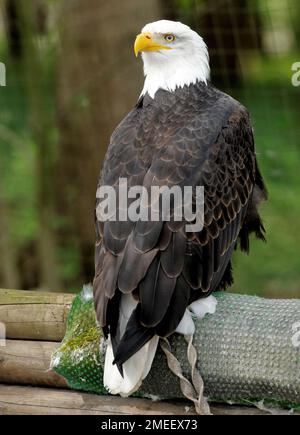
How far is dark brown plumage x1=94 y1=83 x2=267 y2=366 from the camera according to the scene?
3496 mm

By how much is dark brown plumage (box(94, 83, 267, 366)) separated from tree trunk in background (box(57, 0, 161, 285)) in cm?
254

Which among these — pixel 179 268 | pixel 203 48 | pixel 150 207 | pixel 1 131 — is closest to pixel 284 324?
pixel 179 268

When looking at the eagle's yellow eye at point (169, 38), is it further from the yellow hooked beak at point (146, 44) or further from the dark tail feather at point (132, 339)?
the dark tail feather at point (132, 339)

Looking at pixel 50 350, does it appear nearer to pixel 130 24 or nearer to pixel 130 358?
pixel 130 358

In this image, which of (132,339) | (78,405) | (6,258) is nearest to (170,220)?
(132,339)

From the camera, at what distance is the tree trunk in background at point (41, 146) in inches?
275

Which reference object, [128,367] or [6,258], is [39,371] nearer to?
[128,367]

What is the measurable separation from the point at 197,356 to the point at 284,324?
0.37 m

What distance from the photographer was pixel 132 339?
3434 millimetres

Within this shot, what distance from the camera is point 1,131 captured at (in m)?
7.80

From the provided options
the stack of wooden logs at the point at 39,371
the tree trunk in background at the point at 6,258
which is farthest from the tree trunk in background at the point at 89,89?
the stack of wooden logs at the point at 39,371

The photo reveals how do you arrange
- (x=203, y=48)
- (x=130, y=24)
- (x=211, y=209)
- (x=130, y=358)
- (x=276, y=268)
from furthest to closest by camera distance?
1. (x=276, y=268)
2. (x=130, y=24)
3. (x=203, y=48)
4. (x=211, y=209)
5. (x=130, y=358)

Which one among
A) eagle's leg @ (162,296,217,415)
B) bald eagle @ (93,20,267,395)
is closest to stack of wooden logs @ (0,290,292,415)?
eagle's leg @ (162,296,217,415)

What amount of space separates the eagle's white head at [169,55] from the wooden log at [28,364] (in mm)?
1320
